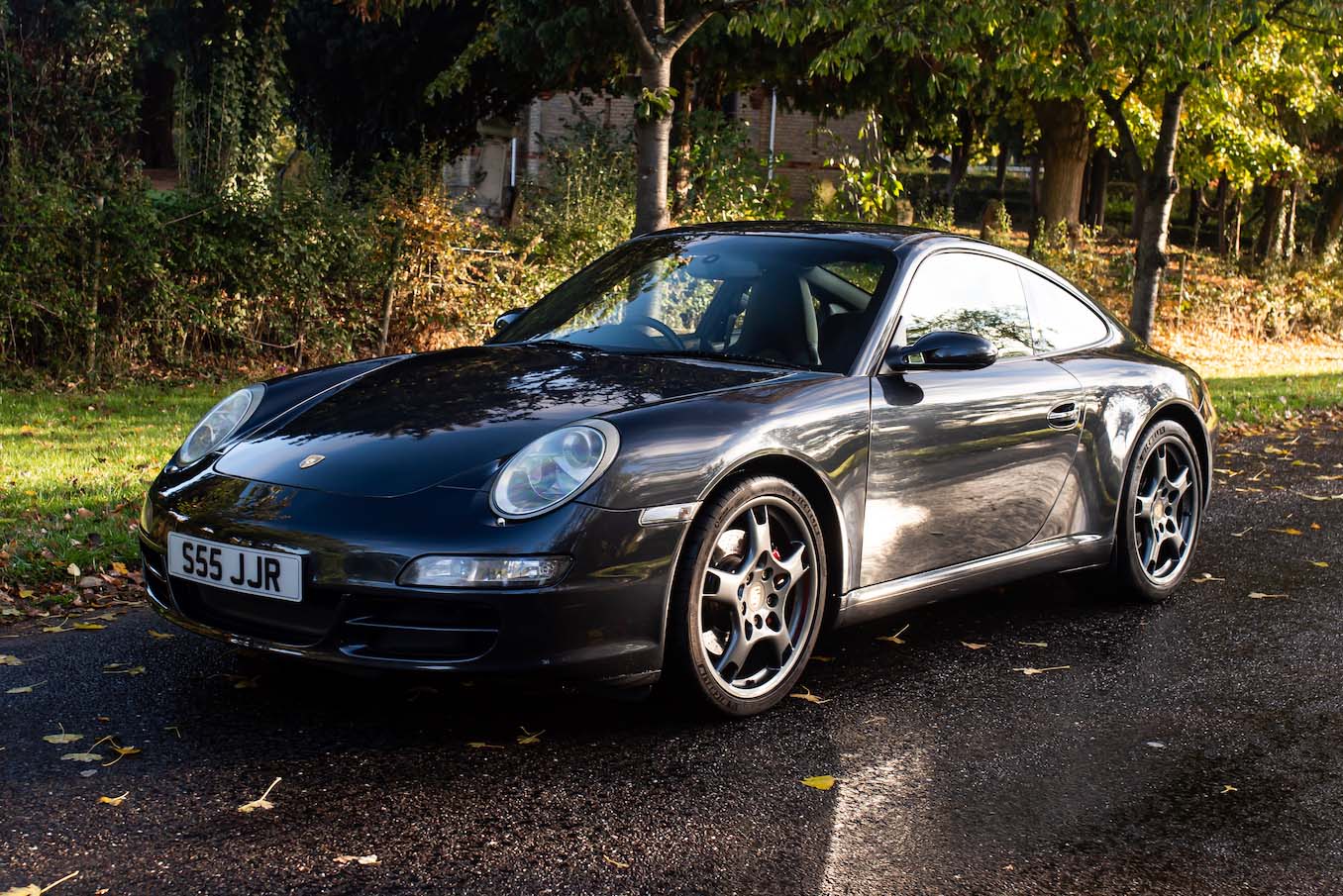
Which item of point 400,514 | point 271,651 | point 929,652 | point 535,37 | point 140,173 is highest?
point 535,37

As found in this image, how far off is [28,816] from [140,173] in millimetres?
8769

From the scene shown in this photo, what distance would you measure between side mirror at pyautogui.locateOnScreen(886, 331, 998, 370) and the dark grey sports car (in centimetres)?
1

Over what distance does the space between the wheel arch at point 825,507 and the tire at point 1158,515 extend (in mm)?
1755

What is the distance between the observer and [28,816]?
3.33m

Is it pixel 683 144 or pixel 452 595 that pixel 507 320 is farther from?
pixel 683 144

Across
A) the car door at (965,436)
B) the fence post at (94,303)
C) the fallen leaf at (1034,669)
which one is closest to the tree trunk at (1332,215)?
the fence post at (94,303)

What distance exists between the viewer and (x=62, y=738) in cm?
387

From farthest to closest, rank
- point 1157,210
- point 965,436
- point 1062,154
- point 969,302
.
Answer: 1. point 1062,154
2. point 1157,210
3. point 969,302
4. point 965,436

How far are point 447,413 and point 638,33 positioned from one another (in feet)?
19.5

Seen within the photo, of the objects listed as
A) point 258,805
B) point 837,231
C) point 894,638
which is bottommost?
point 894,638

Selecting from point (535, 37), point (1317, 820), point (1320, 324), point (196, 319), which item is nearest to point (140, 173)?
point (196, 319)

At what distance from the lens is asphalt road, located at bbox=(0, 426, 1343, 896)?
10.4ft

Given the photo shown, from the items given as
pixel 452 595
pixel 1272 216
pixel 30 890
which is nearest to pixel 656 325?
pixel 452 595

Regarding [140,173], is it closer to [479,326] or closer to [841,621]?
[479,326]
